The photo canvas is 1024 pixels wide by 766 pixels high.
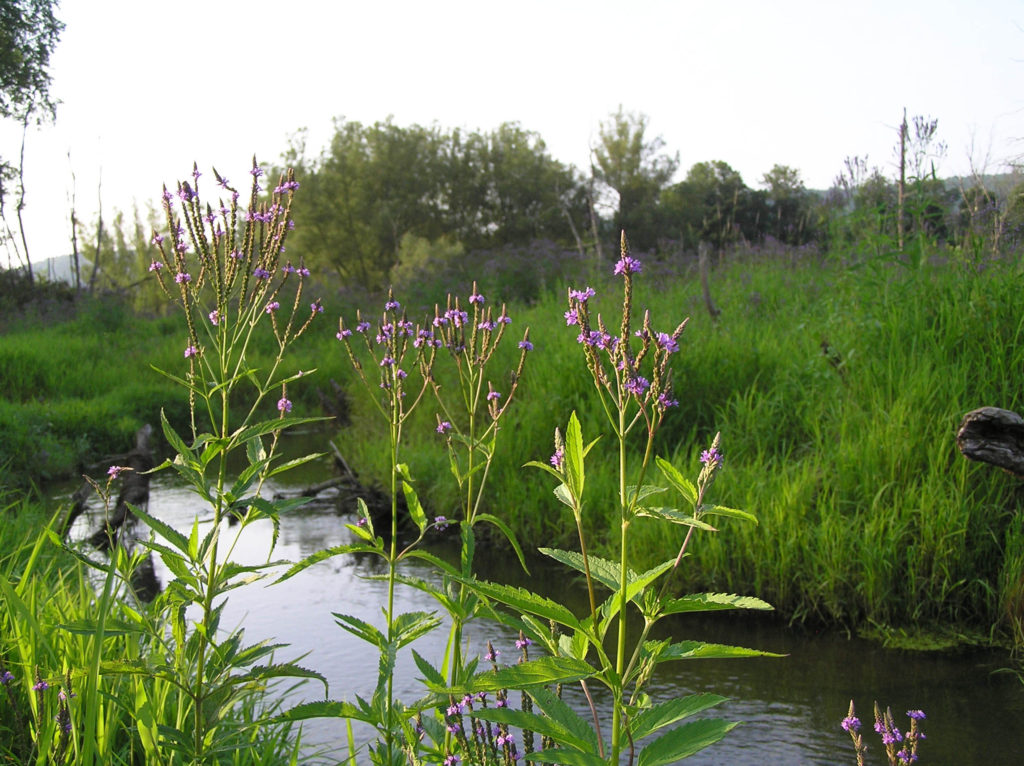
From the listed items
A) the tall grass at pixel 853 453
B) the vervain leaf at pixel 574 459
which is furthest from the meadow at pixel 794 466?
the vervain leaf at pixel 574 459

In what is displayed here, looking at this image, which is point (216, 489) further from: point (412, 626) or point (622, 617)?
point (622, 617)

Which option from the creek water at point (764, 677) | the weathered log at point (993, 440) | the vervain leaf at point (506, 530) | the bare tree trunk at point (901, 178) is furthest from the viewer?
the bare tree trunk at point (901, 178)

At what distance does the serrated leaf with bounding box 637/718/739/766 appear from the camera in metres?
1.30

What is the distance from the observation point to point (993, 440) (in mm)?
4125

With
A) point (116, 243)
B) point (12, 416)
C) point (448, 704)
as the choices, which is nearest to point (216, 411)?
point (12, 416)

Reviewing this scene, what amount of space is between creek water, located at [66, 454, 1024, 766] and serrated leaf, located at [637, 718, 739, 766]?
1824 millimetres

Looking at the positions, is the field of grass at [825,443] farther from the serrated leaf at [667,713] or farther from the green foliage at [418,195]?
the green foliage at [418,195]

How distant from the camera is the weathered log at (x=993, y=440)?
13.4ft

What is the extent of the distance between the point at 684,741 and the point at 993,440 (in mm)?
3518

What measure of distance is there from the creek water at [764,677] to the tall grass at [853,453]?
0.98 feet

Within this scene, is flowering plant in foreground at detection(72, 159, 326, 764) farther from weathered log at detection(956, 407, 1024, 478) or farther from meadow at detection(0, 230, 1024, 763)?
weathered log at detection(956, 407, 1024, 478)

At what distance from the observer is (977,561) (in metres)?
4.93

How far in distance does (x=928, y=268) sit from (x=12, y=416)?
914 centimetres

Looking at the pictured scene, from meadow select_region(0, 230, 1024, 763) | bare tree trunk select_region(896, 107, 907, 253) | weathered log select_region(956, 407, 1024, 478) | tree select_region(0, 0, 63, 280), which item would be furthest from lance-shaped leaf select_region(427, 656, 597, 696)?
tree select_region(0, 0, 63, 280)
